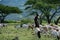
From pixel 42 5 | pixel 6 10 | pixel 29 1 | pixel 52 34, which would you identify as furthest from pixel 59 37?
pixel 6 10

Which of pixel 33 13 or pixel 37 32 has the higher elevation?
pixel 37 32

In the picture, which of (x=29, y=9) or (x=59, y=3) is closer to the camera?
(x=59, y=3)

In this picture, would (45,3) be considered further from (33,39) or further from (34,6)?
(33,39)

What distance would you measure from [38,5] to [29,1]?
11.5ft

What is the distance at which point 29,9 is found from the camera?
4659cm

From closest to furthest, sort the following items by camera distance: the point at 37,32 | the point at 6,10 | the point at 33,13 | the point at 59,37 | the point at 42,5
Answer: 1. the point at 59,37
2. the point at 37,32
3. the point at 42,5
4. the point at 33,13
5. the point at 6,10

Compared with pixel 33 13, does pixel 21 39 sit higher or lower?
higher

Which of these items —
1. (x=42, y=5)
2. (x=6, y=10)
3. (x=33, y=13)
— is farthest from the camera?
(x=6, y=10)

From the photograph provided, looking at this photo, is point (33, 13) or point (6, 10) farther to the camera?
point (6, 10)

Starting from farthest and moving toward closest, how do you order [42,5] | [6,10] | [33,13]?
[6,10] → [33,13] → [42,5]

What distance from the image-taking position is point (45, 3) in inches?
1690

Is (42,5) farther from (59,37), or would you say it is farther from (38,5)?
(59,37)

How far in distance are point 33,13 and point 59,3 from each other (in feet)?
17.5

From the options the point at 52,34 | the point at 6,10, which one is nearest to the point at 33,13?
the point at 6,10
